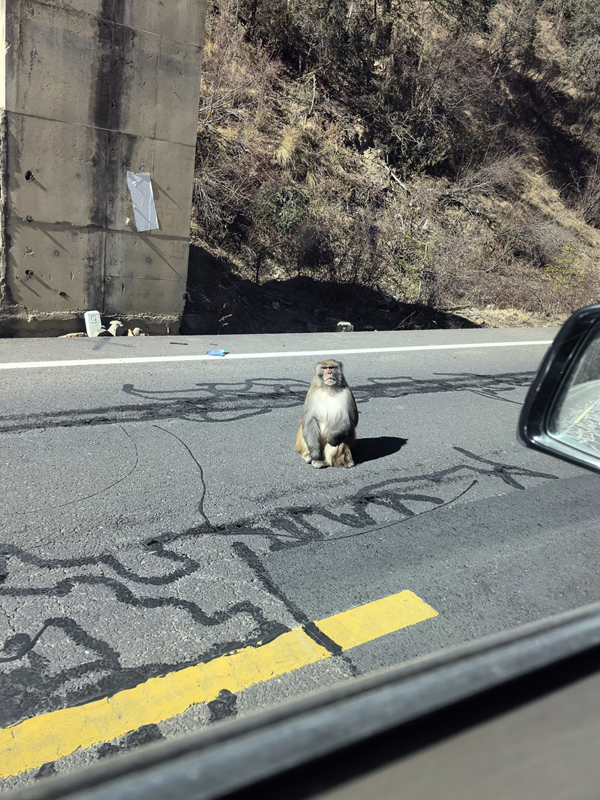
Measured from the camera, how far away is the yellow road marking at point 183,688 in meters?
2.45

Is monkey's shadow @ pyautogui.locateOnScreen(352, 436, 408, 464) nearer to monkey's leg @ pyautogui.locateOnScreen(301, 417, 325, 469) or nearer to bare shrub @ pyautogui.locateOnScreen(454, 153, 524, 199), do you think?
monkey's leg @ pyautogui.locateOnScreen(301, 417, 325, 469)

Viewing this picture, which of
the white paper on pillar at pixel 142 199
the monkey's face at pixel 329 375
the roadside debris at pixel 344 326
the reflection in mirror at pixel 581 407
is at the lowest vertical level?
the roadside debris at pixel 344 326

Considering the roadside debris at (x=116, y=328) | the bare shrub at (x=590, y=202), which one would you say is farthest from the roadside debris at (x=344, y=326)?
the bare shrub at (x=590, y=202)

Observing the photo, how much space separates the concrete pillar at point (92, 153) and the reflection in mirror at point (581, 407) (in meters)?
Answer: 7.86

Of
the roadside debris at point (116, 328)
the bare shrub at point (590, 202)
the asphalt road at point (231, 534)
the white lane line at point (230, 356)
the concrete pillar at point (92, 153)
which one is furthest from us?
the bare shrub at point (590, 202)

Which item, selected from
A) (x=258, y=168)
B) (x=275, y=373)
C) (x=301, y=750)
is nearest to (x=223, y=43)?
(x=258, y=168)

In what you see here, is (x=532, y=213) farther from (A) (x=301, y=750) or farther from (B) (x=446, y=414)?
(A) (x=301, y=750)

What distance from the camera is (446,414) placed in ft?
23.4

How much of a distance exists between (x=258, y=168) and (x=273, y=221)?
79.9 inches

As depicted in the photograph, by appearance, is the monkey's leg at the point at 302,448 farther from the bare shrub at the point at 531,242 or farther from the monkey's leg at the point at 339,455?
the bare shrub at the point at 531,242

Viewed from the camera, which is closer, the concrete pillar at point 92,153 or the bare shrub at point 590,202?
the concrete pillar at point 92,153

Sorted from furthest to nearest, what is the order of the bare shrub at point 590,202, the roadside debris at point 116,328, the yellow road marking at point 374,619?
the bare shrub at point 590,202 → the roadside debris at point 116,328 → the yellow road marking at point 374,619

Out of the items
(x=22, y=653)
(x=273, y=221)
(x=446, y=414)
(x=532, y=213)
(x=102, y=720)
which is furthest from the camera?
(x=532, y=213)

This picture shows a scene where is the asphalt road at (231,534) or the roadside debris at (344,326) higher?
the asphalt road at (231,534)
